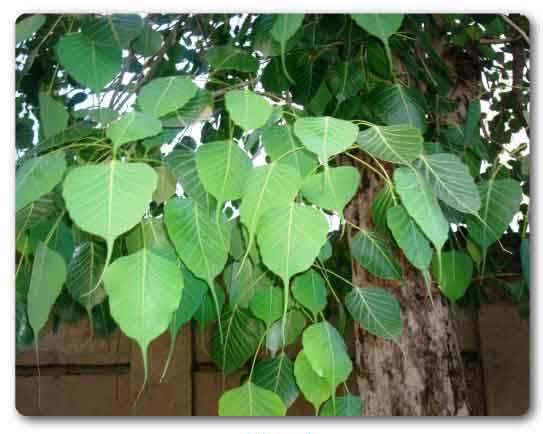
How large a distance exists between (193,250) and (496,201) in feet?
0.92

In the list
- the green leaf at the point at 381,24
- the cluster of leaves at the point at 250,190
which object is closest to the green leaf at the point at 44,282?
the cluster of leaves at the point at 250,190

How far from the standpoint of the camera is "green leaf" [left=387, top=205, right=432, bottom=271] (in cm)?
46

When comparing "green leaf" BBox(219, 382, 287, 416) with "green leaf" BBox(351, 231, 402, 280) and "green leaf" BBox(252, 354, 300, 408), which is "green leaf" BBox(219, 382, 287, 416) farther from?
"green leaf" BBox(351, 231, 402, 280)

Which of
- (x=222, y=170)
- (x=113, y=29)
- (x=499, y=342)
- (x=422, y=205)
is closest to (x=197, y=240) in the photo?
(x=222, y=170)

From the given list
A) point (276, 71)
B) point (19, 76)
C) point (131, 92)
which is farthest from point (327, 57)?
point (19, 76)

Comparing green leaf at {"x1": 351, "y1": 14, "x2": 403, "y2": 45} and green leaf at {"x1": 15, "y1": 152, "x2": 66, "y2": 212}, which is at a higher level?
green leaf at {"x1": 351, "y1": 14, "x2": 403, "y2": 45}

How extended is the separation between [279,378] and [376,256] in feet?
0.48

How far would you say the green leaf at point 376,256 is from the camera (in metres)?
0.56

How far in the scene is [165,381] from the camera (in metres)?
1.48

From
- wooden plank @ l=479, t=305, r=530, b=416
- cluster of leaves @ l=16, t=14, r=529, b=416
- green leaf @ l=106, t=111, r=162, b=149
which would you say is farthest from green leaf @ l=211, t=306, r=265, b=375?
wooden plank @ l=479, t=305, r=530, b=416

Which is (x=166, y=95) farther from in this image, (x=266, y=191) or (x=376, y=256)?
(x=376, y=256)

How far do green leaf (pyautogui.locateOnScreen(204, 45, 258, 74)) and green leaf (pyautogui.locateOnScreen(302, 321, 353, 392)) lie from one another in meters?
0.27

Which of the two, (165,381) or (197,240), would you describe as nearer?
(197,240)

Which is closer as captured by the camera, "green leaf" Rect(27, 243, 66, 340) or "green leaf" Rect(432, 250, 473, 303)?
"green leaf" Rect(27, 243, 66, 340)
